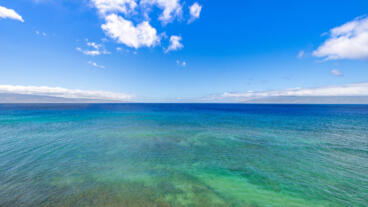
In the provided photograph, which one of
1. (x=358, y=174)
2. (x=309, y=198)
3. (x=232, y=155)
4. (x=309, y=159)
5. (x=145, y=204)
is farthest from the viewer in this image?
(x=232, y=155)

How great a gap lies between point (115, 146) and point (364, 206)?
67.1 feet

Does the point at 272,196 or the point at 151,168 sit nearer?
the point at 272,196

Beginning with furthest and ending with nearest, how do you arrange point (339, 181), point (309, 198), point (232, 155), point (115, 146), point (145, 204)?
1. point (115, 146)
2. point (232, 155)
3. point (339, 181)
4. point (309, 198)
5. point (145, 204)

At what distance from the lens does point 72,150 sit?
1493cm

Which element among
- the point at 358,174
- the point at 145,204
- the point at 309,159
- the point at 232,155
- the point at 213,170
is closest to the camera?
the point at 145,204

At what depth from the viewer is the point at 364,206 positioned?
750 cm

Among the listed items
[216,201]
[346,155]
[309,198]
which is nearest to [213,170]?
[216,201]

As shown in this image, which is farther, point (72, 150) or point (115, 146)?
point (115, 146)

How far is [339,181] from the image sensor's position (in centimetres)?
964

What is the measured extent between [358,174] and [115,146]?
22.6 meters

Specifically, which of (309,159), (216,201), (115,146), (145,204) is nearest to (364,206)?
(309,159)

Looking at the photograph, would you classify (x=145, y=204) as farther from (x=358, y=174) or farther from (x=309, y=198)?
(x=358, y=174)

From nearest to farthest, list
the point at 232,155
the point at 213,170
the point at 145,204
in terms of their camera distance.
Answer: the point at 145,204 → the point at 213,170 → the point at 232,155

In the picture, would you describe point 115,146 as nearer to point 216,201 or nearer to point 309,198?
point 216,201
